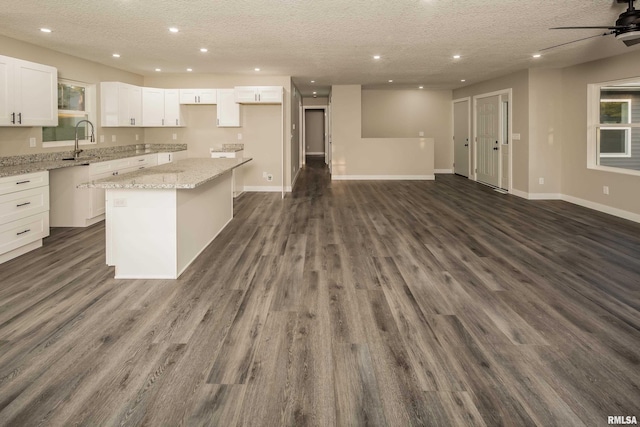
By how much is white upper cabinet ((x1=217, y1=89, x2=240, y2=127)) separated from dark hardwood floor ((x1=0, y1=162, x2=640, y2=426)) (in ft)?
13.5

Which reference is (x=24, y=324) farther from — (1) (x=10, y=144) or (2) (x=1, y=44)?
(2) (x=1, y=44)

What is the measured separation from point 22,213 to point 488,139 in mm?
9040

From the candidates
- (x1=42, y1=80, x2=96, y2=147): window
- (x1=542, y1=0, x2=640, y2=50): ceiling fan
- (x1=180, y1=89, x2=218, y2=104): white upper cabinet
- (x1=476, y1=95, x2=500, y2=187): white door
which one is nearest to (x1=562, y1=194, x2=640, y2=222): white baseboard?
(x1=476, y1=95, x2=500, y2=187): white door

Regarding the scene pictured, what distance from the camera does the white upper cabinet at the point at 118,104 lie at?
7.56 metres

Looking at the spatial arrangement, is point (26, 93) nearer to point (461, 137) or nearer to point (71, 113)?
point (71, 113)

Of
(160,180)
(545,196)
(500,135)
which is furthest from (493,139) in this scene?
(160,180)

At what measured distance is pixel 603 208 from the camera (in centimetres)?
709

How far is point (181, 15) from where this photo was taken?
177 inches

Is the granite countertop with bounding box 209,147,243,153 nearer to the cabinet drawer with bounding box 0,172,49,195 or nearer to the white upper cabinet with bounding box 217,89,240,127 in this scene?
the white upper cabinet with bounding box 217,89,240,127

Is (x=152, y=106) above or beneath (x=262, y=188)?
above

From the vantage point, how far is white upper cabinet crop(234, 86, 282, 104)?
857 centimetres

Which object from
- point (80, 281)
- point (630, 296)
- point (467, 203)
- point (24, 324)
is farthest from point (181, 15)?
point (467, 203)

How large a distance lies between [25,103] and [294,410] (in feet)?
16.5

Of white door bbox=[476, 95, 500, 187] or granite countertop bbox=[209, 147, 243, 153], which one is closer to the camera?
granite countertop bbox=[209, 147, 243, 153]
